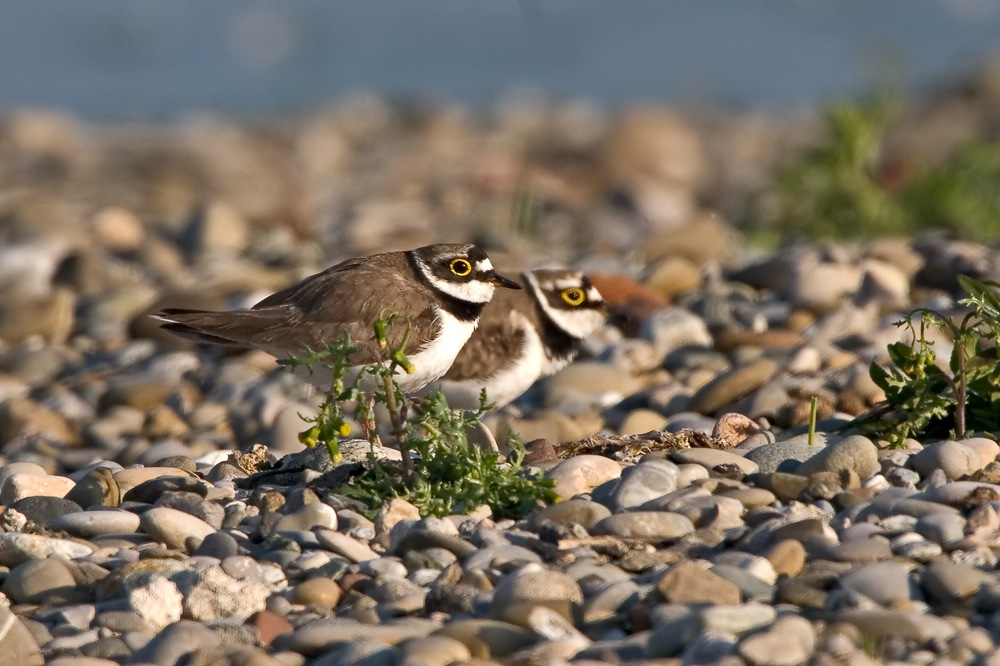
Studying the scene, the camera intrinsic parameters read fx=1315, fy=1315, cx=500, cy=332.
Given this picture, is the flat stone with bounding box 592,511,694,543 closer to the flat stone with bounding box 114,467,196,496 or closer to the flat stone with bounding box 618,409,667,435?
the flat stone with bounding box 114,467,196,496

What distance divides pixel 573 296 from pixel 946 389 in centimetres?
264

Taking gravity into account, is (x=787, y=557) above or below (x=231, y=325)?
below

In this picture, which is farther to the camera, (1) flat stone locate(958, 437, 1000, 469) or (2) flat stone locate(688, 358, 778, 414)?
(2) flat stone locate(688, 358, 778, 414)

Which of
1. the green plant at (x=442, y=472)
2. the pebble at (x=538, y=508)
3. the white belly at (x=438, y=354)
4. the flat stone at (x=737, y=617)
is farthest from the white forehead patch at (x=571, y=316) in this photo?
→ the flat stone at (x=737, y=617)

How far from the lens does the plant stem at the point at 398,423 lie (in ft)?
13.8

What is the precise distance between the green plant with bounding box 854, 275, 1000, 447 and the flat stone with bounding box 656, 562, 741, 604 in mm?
1442

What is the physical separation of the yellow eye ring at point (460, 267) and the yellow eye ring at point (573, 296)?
1138 millimetres

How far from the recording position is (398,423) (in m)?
4.25

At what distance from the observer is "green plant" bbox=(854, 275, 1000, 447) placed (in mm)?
4629

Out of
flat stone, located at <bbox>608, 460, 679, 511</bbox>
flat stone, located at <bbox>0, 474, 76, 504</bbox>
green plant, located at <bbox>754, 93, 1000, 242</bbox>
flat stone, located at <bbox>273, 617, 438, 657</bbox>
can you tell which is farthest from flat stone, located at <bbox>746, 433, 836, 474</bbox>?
green plant, located at <bbox>754, 93, 1000, 242</bbox>

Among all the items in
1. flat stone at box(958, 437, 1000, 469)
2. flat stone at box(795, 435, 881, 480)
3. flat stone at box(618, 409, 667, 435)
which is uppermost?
flat stone at box(958, 437, 1000, 469)

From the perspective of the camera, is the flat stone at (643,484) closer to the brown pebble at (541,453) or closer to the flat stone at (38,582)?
the brown pebble at (541,453)

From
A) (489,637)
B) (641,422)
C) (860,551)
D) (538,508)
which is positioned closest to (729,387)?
(641,422)

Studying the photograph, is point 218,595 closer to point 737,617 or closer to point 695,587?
point 695,587
